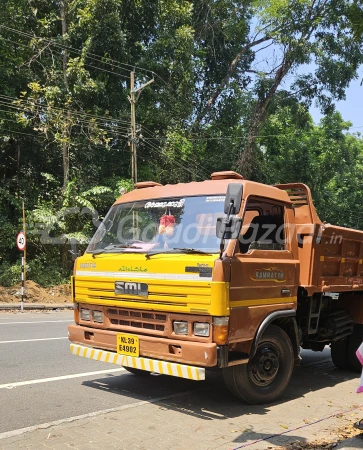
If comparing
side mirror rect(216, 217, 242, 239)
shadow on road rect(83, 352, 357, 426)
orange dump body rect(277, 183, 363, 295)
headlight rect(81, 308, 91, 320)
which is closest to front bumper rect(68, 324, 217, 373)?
headlight rect(81, 308, 91, 320)

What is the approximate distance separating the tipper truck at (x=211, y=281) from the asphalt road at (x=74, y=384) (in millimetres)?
569

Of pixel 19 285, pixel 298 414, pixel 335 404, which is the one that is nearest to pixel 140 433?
pixel 298 414

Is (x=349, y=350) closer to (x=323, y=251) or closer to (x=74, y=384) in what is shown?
(x=323, y=251)

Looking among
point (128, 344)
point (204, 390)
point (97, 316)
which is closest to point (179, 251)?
Result: point (128, 344)

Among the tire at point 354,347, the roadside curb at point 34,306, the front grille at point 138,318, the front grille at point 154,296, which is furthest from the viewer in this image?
the roadside curb at point 34,306

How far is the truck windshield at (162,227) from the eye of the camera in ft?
18.0

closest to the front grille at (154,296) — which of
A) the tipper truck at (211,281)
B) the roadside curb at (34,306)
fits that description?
the tipper truck at (211,281)

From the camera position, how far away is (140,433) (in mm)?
4754

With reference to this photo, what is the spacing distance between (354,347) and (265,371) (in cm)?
249

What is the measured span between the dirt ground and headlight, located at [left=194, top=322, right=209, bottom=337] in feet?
46.3

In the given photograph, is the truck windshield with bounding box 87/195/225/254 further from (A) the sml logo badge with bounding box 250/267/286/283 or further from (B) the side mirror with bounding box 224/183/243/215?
(A) the sml logo badge with bounding box 250/267/286/283

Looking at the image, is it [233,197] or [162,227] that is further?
[162,227]

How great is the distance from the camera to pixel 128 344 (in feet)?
18.2

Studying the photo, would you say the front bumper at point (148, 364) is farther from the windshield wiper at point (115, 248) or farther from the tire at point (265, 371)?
the windshield wiper at point (115, 248)
